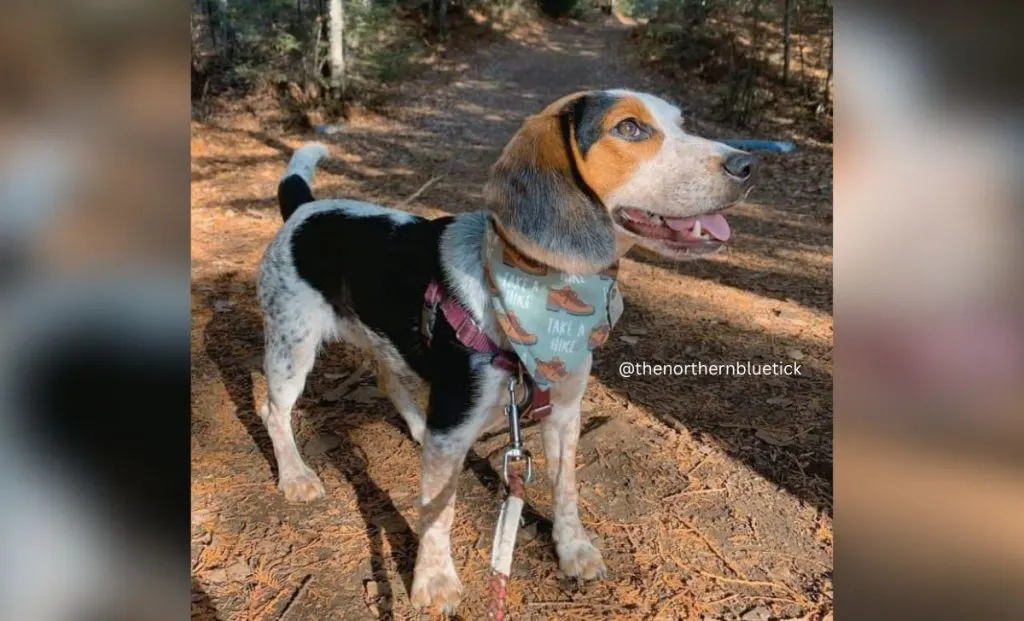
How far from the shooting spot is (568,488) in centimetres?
223

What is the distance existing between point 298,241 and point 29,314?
1888 mm

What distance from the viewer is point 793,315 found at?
3914mm

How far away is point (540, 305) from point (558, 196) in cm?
28

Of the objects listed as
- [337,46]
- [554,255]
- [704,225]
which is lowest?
[337,46]

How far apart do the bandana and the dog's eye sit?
337 mm

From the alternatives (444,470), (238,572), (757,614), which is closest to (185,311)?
(444,470)

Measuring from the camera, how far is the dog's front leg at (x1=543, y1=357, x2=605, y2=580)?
6.97 ft

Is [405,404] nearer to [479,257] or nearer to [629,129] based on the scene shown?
[479,257]

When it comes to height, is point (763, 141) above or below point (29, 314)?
below

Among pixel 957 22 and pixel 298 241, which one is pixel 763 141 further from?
pixel 957 22

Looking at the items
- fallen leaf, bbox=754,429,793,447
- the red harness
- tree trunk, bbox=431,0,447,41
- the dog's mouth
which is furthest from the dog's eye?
tree trunk, bbox=431,0,447,41

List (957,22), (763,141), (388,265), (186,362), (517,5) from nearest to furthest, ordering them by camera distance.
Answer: (186,362)
(957,22)
(388,265)
(763,141)
(517,5)

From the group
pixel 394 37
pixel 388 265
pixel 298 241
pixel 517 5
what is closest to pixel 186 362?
pixel 388 265

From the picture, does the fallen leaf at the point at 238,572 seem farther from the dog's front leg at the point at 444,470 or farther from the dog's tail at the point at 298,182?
the dog's tail at the point at 298,182
